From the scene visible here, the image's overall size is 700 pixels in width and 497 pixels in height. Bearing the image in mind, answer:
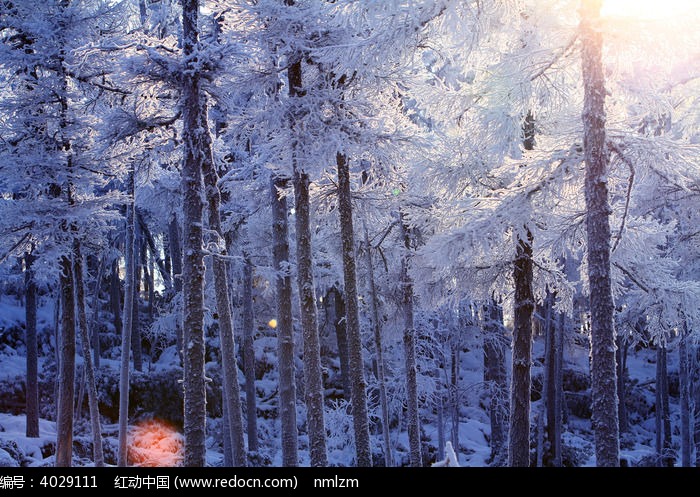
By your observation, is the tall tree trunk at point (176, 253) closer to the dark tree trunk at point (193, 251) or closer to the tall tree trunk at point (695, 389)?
the dark tree trunk at point (193, 251)

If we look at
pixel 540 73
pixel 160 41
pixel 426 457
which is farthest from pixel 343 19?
pixel 426 457

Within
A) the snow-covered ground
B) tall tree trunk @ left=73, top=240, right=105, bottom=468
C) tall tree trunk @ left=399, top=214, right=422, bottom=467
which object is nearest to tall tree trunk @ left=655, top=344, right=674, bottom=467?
the snow-covered ground

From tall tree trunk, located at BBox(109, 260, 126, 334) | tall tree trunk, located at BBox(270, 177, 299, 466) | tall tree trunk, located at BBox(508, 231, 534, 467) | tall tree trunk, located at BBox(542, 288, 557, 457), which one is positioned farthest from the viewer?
tall tree trunk, located at BBox(109, 260, 126, 334)

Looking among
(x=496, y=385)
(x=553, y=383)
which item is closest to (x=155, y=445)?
(x=496, y=385)

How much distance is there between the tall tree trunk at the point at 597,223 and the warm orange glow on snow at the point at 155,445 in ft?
56.6

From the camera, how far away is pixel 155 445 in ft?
72.5

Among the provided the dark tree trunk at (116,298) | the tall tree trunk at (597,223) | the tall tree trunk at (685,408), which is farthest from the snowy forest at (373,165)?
the dark tree trunk at (116,298)

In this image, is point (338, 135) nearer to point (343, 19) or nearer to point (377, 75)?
point (377, 75)

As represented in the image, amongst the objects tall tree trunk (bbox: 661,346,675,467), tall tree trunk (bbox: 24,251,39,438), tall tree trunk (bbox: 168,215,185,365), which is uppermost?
tall tree trunk (bbox: 168,215,185,365)

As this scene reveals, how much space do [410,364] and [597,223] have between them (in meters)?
7.81

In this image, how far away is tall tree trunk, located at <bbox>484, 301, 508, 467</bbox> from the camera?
21062 mm

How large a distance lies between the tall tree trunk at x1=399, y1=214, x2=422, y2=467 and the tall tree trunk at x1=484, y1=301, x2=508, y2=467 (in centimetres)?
657

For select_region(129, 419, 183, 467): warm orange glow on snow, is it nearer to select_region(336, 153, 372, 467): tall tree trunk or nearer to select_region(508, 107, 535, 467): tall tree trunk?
select_region(336, 153, 372, 467): tall tree trunk
